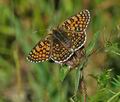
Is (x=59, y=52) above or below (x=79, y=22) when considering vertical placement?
below

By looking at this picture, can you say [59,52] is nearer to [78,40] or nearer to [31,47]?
[78,40]

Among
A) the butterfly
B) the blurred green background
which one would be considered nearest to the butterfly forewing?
the butterfly

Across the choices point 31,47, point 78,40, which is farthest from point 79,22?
point 31,47

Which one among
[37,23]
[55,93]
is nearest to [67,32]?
[55,93]

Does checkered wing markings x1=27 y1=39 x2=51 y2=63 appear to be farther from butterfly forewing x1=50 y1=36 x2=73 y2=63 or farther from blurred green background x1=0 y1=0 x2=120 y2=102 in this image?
blurred green background x1=0 y1=0 x2=120 y2=102

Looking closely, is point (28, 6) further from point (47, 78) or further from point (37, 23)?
point (47, 78)

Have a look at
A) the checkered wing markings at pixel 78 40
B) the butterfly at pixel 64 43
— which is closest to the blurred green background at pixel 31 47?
the butterfly at pixel 64 43
